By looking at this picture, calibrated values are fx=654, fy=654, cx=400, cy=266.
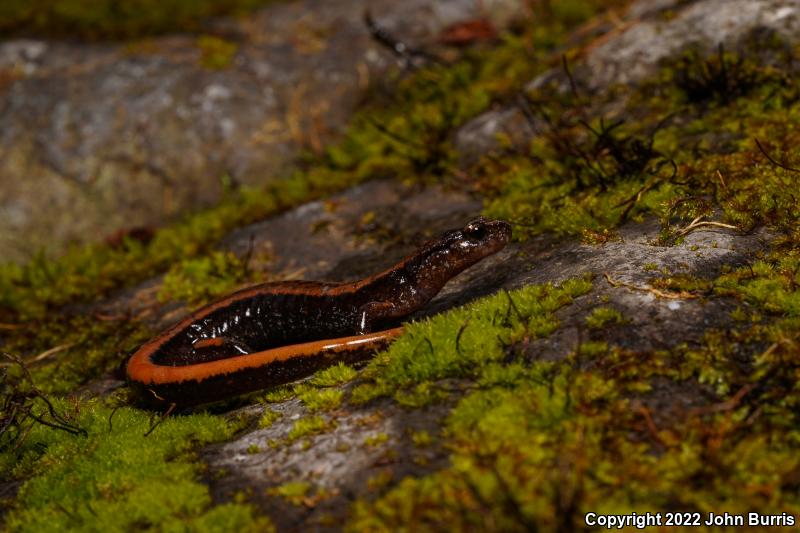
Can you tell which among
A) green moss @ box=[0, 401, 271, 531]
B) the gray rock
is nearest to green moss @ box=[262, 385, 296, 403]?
green moss @ box=[0, 401, 271, 531]

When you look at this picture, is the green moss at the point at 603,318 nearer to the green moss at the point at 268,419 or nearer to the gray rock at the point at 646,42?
the green moss at the point at 268,419

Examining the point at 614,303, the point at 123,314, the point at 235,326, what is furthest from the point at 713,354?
the point at 123,314

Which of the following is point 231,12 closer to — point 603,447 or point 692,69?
point 692,69

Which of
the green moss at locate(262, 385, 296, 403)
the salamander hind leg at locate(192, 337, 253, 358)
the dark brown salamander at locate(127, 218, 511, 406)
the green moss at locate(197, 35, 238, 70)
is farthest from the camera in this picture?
the green moss at locate(197, 35, 238, 70)

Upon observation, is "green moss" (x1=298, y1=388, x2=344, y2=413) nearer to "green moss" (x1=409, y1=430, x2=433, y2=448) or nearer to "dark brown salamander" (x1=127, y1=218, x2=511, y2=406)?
"dark brown salamander" (x1=127, y1=218, x2=511, y2=406)

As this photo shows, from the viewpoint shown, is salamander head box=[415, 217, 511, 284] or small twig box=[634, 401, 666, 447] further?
salamander head box=[415, 217, 511, 284]

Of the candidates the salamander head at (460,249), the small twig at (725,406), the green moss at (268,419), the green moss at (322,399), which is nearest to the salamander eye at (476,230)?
the salamander head at (460,249)

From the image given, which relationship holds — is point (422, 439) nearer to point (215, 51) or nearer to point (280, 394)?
point (280, 394)

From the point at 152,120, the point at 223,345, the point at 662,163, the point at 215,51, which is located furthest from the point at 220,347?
the point at 215,51
